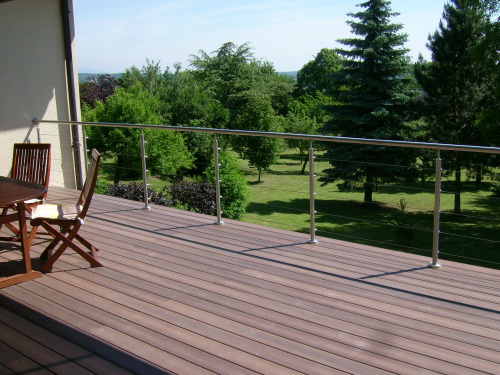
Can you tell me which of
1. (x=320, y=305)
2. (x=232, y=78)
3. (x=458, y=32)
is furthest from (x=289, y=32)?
(x=320, y=305)

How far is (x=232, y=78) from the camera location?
3788cm

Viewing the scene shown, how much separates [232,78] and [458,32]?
1899 cm

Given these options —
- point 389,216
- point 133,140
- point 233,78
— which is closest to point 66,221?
point 389,216

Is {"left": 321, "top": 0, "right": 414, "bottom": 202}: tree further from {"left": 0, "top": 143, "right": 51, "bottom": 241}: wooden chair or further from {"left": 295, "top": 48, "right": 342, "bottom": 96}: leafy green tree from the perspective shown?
{"left": 295, "top": 48, "right": 342, "bottom": 96}: leafy green tree

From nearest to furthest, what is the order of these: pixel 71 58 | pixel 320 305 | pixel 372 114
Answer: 1. pixel 320 305
2. pixel 71 58
3. pixel 372 114

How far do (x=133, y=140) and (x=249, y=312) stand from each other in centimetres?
2087

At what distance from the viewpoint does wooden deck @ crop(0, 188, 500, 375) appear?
230cm

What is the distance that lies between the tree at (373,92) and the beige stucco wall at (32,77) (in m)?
16.3

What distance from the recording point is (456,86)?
2245cm

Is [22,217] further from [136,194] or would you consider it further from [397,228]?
[397,228]

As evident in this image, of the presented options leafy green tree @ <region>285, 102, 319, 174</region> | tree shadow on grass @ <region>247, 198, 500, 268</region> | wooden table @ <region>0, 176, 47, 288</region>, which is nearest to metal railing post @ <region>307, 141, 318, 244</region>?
wooden table @ <region>0, 176, 47, 288</region>

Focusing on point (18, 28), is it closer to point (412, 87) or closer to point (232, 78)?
point (412, 87)

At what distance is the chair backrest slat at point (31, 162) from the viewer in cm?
451

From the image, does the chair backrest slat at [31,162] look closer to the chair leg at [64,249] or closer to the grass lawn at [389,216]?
the chair leg at [64,249]
